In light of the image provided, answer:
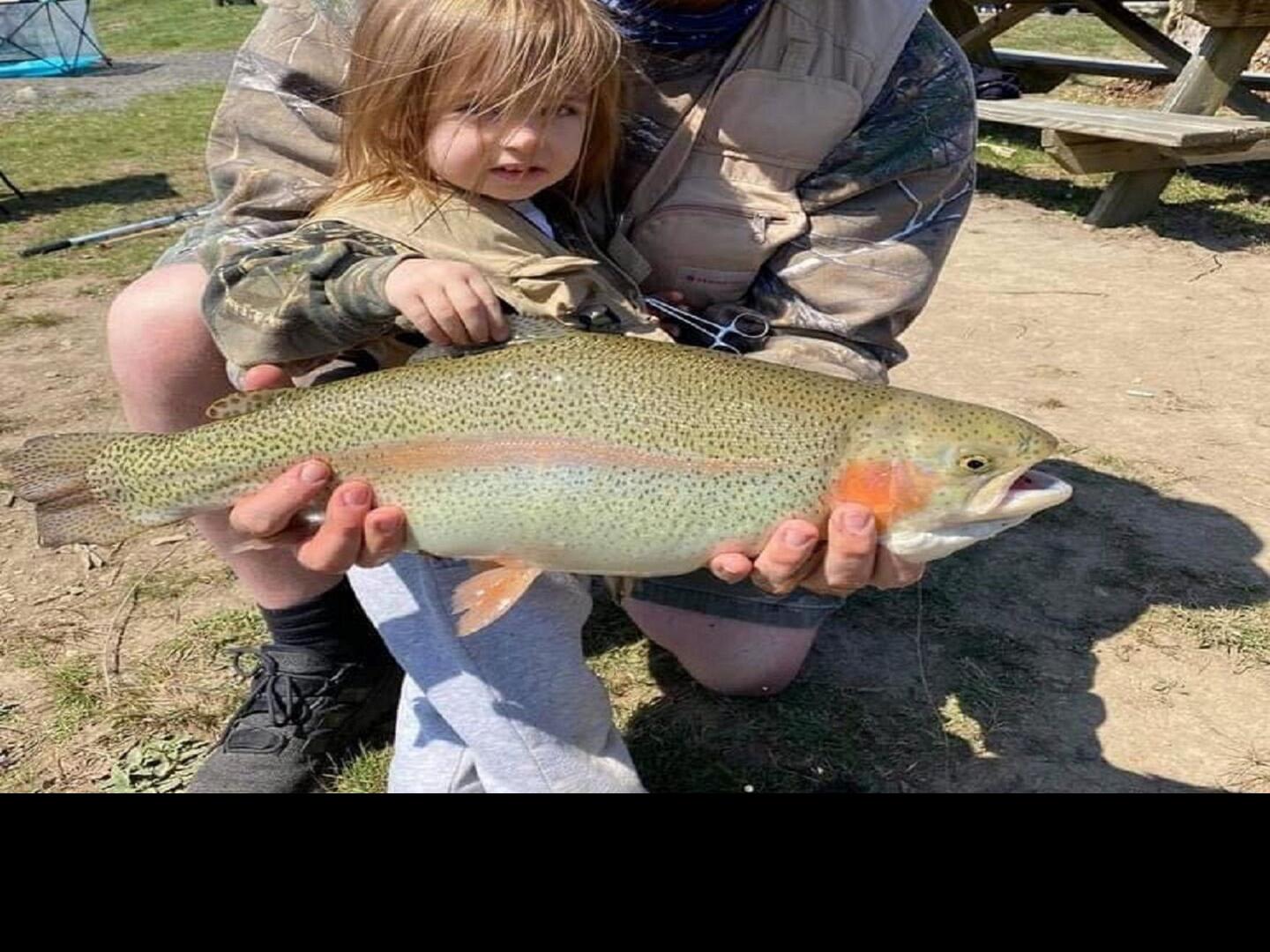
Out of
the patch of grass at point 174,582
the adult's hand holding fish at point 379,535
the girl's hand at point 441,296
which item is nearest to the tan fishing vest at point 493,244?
the girl's hand at point 441,296

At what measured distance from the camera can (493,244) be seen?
7.20 feet

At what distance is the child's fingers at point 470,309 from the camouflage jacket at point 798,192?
0.66 ft

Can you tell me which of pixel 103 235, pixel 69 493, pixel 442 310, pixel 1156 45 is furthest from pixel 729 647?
pixel 1156 45

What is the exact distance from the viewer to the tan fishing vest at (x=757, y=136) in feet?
8.17

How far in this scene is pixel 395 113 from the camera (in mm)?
2201

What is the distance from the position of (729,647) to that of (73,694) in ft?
5.16

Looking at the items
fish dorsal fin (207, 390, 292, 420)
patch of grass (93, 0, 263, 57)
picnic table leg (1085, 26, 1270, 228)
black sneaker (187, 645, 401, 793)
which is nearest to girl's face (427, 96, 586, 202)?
fish dorsal fin (207, 390, 292, 420)

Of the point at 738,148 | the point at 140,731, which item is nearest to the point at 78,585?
the point at 140,731

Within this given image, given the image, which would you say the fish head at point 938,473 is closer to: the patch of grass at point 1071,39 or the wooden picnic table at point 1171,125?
the wooden picnic table at point 1171,125

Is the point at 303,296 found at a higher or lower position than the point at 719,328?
higher

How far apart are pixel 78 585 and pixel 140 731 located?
2.47 ft

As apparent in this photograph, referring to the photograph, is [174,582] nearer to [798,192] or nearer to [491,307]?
[491,307]

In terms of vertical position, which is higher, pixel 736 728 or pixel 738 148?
pixel 738 148

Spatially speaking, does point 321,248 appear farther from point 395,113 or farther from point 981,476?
point 981,476
